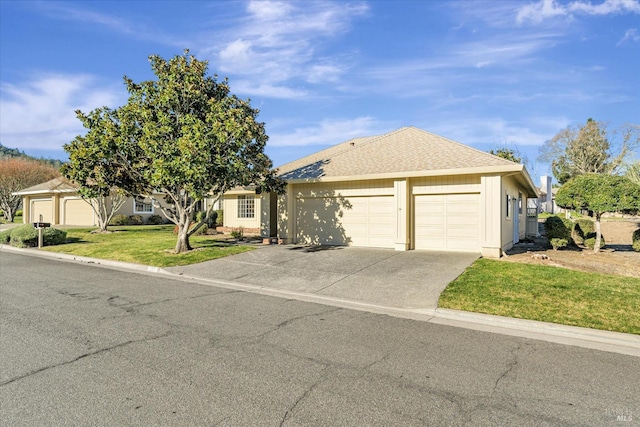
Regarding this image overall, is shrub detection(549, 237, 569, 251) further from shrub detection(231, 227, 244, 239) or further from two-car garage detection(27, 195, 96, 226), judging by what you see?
two-car garage detection(27, 195, 96, 226)

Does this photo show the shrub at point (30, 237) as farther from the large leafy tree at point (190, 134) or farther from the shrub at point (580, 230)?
the shrub at point (580, 230)

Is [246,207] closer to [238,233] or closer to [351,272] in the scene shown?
[238,233]

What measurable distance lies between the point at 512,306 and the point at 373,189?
8.82 meters

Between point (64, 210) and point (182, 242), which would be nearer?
point (182, 242)

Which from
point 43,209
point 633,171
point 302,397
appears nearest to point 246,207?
point 302,397

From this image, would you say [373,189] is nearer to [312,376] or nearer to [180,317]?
[180,317]

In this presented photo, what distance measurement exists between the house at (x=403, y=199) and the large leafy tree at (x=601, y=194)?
5.76 ft

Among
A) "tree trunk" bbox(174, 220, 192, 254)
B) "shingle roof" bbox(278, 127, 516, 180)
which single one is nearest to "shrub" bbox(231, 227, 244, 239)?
"shingle roof" bbox(278, 127, 516, 180)

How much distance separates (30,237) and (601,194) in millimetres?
25728

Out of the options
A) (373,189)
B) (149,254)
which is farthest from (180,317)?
(373,189)

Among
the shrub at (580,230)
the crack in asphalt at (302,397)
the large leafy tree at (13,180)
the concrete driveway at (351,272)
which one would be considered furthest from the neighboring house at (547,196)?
the large leafy tree at (13,180)

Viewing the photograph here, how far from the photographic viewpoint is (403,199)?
1469cm

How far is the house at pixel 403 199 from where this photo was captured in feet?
44.3

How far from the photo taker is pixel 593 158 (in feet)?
157
